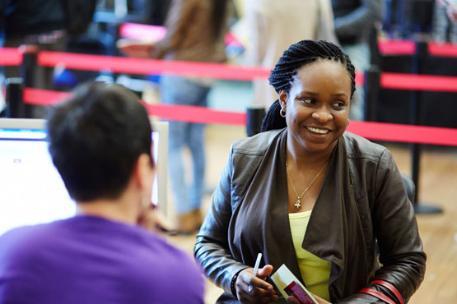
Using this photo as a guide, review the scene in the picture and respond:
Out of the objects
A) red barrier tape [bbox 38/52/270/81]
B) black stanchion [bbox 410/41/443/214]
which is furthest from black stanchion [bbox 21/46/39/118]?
black stanchion [bbox 410/41/443/214]

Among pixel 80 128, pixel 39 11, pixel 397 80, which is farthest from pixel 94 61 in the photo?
pixel 80 128

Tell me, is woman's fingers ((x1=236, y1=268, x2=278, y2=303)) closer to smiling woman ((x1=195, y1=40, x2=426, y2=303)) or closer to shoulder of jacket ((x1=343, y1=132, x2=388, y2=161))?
smiling woman ((x1=195, y1=40, x2=426, y2=303))

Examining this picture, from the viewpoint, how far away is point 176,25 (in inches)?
189

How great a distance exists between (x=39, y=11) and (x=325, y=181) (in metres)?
3.57

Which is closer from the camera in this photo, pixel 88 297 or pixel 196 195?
pixel 88 297

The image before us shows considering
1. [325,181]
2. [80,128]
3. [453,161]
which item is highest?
[80,128]

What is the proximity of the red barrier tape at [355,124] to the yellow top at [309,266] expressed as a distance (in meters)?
1.75

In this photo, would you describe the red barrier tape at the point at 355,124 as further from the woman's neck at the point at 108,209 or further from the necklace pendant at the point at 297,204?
the woman's neck at the point at 108,209

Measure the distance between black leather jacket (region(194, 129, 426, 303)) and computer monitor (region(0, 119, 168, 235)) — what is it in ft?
0.84

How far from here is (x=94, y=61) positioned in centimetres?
513

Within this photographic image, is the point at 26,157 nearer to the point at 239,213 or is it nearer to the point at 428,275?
the point at 239,213

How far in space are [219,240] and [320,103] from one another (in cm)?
48

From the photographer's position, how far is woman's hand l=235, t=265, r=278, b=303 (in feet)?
7.37

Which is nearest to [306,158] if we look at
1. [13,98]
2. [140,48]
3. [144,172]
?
[144,172]
